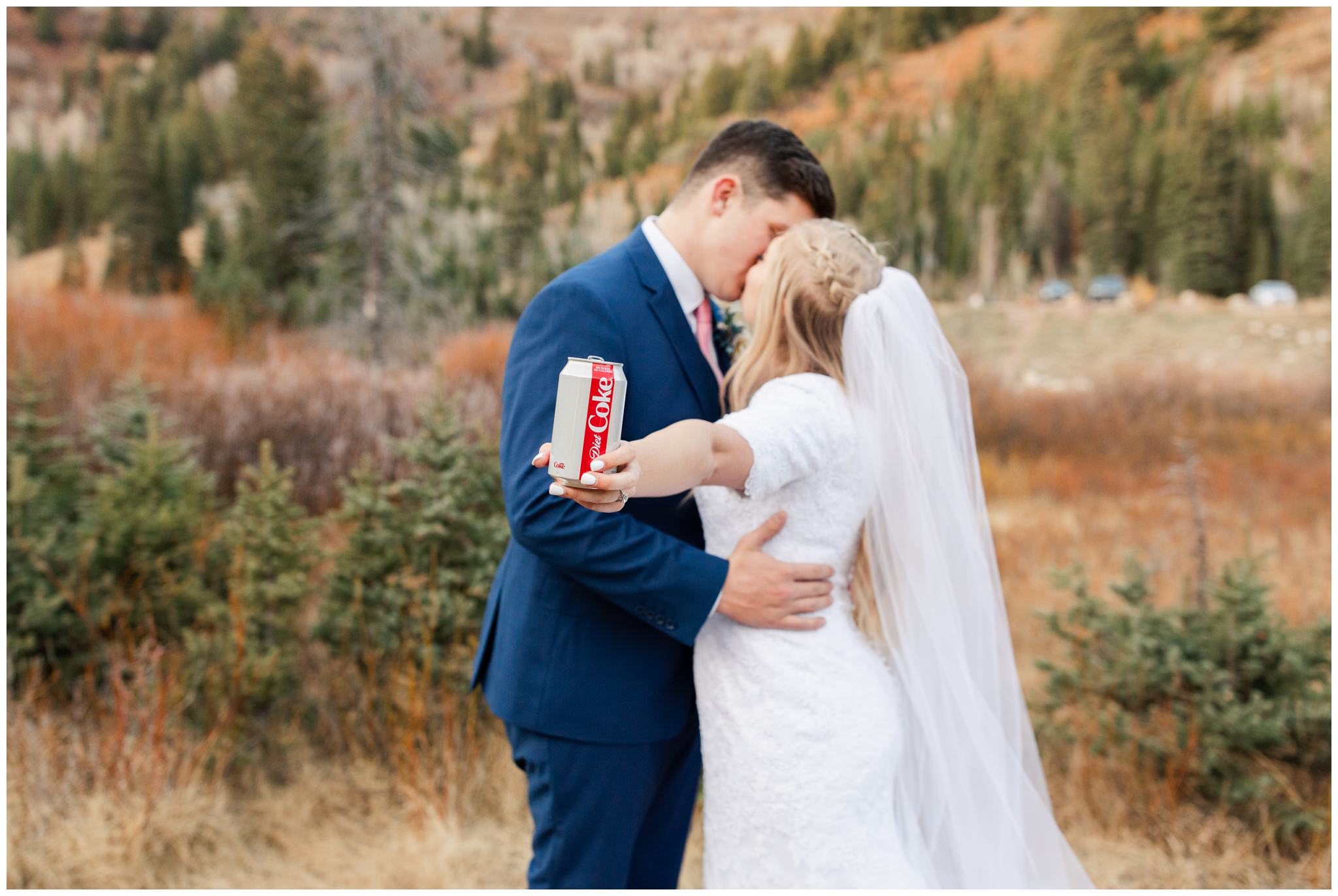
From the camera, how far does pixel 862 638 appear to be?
74.0 inches

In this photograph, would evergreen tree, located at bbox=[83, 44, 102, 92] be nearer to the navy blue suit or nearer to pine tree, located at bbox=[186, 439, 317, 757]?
pine tree, located at bbox=[186, 439, 317, 757]

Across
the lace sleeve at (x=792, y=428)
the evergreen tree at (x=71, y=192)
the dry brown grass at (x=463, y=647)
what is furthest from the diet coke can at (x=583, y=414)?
the evergreen tree at (x=71, y=192)

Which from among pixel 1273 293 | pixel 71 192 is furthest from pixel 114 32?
pixel 1273 293

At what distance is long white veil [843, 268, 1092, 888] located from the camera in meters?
1.83

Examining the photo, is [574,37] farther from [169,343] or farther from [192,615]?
[192,615]

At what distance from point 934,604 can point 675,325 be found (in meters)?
0.88

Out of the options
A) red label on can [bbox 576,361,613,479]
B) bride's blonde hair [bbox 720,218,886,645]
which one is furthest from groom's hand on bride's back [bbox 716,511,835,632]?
red label on can [bbox 576,361,613,479]

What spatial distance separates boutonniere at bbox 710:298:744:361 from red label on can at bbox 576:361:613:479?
46.0 inches

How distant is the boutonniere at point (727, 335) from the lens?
2135mm

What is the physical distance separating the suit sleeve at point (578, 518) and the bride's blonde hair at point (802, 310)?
298mm

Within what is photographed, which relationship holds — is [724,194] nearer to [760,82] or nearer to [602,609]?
[602,609]

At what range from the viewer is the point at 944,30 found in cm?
726

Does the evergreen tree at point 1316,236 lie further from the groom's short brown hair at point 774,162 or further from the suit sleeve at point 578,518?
the suit sleeve at point 578,518

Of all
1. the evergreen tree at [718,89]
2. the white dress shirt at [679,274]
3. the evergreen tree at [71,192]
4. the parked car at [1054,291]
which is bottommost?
the white dress shirt at [679,274]
